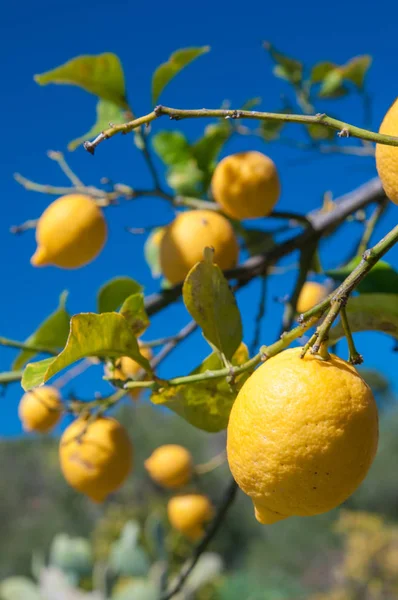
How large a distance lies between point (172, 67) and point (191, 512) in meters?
0.92

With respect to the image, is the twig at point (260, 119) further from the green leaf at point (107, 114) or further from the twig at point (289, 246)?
the green leaf at point (107, 114)

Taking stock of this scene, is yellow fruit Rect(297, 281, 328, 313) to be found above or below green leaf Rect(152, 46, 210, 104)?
below

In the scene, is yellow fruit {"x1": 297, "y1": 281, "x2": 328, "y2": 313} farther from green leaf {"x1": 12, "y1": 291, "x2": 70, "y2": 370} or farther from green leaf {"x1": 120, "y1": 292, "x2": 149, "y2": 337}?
green leaf {"x1": 120, "y1": 292, "x2": 149, "y2": 337}

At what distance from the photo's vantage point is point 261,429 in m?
0.46

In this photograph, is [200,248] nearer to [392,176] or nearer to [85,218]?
[85,218]

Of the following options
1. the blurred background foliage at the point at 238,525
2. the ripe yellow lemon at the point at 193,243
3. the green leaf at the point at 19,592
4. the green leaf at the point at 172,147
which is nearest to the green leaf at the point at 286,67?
the green leaf at the point at 172,147

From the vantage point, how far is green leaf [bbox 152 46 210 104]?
3.11 ft

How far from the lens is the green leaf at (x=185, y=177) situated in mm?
1119

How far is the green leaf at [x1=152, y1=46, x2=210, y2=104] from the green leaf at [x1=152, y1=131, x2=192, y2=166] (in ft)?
0.54

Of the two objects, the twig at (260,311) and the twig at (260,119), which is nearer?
the twig at (260,119)

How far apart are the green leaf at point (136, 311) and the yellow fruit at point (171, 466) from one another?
725 mm

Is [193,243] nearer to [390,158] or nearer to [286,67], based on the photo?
[390,158]

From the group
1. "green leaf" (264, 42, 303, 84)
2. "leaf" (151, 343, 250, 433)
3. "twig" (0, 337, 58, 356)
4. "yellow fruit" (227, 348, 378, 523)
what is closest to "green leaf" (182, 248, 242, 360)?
"leaf" (151, 343, 250, 433)

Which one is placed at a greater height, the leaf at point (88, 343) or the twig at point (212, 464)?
the leaf at point (88, 343)
